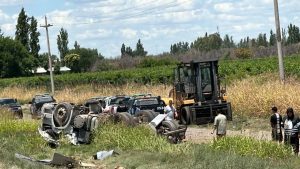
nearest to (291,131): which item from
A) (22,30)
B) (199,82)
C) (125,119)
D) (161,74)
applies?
(125,119)

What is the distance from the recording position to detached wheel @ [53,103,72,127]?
71.1 ft

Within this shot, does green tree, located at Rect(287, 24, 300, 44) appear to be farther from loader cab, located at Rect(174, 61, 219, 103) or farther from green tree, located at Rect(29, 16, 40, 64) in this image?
loader cab, located at Rect(174, 61, 219, 103)

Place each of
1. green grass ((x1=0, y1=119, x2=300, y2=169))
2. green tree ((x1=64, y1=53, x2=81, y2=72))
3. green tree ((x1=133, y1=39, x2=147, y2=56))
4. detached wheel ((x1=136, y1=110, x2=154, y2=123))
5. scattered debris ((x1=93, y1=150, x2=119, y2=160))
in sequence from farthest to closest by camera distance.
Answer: green tree ((x1=133, y1=39, x2=147, y2=56))
green tree ((x1=64, y1=53, x2=81, y2=72))
detached wheel ((x1=136, y1=110, x2=154, y2=123))
scattered debris ((x1=93, y1=150, x2=119, y2=160))
green grass ((x1=0, y1=119, x2=300, y2=169))

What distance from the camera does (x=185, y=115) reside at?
1049 inches

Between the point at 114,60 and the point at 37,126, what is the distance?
8606 centimetres

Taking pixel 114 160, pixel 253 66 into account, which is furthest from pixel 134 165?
pixel 253 66

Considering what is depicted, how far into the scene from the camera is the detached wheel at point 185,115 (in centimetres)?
2625

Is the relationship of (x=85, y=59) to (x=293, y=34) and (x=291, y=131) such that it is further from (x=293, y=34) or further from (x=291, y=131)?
(x=291, y=131)

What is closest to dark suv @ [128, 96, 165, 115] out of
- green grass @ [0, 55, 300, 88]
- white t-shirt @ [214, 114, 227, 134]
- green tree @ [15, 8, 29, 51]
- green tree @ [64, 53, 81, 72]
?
white t-shirt @ [214, 114, 227, 134]

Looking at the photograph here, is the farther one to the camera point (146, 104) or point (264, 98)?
point (146, 104)

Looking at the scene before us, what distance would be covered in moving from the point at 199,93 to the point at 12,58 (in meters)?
76.9

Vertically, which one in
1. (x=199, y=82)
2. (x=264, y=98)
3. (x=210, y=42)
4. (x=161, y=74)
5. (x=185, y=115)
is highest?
(x=210, y=42)

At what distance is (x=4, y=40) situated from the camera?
3957 inches

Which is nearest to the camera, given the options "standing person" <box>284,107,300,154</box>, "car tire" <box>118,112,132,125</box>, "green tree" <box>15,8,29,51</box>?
"standing person" <box>284,107,300,154</box>
